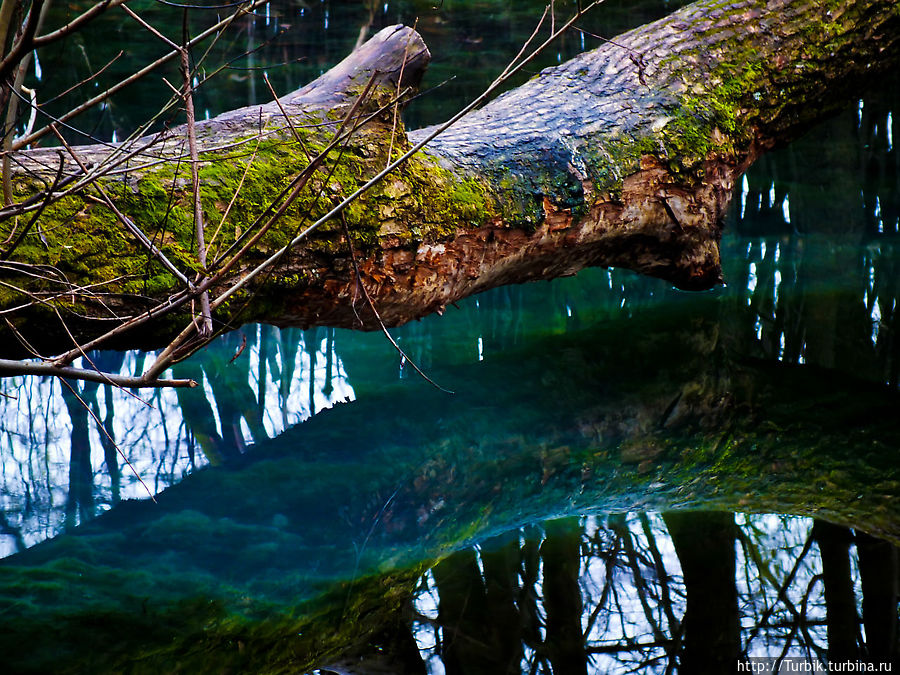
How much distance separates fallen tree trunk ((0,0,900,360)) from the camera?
7.13 feet

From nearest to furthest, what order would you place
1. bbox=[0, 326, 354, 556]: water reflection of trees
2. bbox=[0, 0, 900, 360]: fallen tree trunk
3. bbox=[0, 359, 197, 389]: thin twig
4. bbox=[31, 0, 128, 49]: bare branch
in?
1. bbox=[31, 0, 128, 49]: bare branch
2. bbox=[0, 359, 197, 389]: thin twig
3. bbox=[0, 0, 900, 360]: fallen tree trunk
4. bbox=[0, 326, 354, 556]: water reflection of trees

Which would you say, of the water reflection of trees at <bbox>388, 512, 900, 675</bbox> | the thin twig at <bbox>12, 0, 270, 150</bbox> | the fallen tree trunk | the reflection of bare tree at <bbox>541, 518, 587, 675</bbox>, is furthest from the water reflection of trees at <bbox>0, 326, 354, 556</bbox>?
the thin twig at <bbox>12, 0, 270, 150</bbox>

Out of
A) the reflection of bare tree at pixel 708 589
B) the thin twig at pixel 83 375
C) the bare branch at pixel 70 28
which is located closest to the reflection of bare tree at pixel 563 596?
the reflection of bare tree at pixel 708 589

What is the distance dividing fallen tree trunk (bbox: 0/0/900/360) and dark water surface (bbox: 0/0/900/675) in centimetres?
56

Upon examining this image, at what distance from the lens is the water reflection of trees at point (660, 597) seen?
1.91 metres

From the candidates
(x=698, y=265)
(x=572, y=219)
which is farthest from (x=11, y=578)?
(x=698, y=265)

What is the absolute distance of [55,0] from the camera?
6461mm

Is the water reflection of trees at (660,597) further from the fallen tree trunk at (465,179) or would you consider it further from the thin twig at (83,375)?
the thin twig at (83,375)

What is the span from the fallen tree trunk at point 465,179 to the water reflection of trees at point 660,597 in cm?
89

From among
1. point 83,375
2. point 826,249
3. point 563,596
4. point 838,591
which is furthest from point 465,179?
point 826,249

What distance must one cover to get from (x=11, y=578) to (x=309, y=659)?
100 cm

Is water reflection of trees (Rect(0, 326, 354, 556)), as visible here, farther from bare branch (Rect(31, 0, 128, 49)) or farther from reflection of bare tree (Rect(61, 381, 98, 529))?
bare branch (Rect(31, 0, 128, 49))

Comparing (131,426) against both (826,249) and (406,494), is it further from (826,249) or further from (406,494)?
(826,249)

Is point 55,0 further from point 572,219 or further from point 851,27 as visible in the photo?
point 851,27
